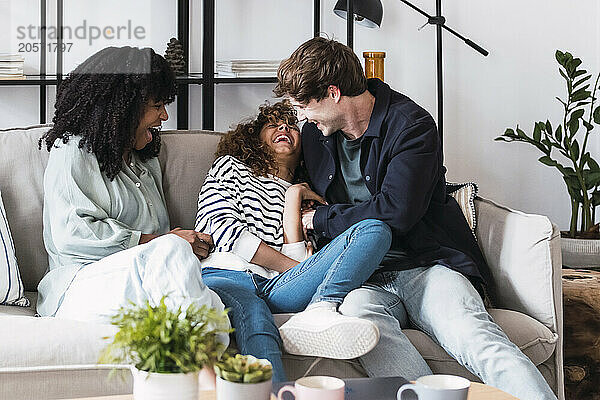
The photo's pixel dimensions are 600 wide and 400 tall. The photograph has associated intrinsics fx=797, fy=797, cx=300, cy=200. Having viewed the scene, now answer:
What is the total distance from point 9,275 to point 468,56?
2.11 metres

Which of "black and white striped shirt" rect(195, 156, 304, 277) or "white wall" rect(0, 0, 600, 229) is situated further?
"white wall" rect(0, 0, 600, 229)

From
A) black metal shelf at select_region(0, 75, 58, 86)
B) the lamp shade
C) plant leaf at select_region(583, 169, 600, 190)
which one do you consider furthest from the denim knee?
black metal shelf at select_region(0, 75, 58, 86)

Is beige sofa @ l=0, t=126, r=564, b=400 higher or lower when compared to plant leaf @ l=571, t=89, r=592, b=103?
lower

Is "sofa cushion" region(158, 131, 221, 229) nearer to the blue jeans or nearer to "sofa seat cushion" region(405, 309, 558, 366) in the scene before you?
the blue jeans

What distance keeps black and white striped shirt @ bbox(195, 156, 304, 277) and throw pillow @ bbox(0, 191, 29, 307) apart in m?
0.50

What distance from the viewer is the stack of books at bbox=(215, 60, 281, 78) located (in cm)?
312

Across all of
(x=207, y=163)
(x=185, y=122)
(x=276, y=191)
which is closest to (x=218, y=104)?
(x=185, y=122)

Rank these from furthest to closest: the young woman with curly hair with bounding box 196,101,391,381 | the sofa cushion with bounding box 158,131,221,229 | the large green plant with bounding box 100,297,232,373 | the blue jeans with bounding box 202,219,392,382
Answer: the sofa cushion with bounding box 158,131,221,229, the blue jeans with bounding box 202,219,392,382, the young woman with curly hair with bounding box 196,101,391,381, the large green plant with bounding box 100,297,232,373

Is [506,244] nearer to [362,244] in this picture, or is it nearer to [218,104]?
[362,244]

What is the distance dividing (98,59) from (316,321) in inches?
41.2

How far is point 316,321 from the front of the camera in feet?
6.06

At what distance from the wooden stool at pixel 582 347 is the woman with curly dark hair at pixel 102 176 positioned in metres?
1.08

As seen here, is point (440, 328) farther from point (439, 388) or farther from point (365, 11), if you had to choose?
point (365, 11)

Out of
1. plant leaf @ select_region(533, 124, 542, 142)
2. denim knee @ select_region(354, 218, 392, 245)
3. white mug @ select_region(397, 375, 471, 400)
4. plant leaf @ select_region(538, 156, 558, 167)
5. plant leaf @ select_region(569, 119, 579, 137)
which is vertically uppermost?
plant leaf @ select_region(569, 119, 579, 137)
